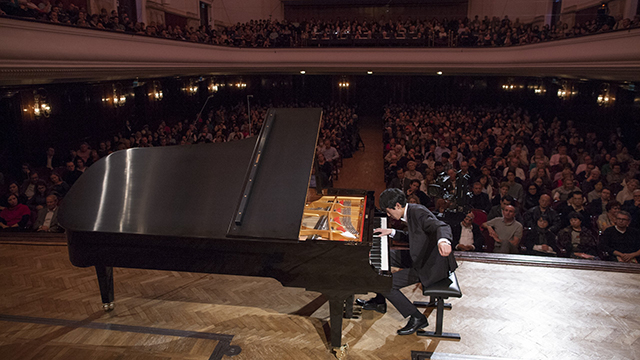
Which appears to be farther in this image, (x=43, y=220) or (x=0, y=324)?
(x=43, y=220)

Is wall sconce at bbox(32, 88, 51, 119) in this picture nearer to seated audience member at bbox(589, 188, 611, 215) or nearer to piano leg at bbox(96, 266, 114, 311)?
piano leg at bbox(96, 266, 114, 311)

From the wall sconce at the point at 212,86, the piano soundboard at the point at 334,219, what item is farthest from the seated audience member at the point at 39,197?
the wall sconce at the point at 212,86

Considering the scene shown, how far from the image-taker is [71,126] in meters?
10.5

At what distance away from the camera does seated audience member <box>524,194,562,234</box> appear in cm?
516

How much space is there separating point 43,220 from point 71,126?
558cm

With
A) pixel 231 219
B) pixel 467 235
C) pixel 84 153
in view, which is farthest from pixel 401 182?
pixel 84 153

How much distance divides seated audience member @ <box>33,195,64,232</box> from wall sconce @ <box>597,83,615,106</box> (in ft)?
41.1

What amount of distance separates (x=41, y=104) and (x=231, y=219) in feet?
29.2

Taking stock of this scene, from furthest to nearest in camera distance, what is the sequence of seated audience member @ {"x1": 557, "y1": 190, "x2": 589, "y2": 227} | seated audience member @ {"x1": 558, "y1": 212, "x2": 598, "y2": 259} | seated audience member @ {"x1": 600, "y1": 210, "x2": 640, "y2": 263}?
seated audience member @ {"x1": 557, "y1": 190, "x2": 589, "y2": 227}, seated audience member @ {"x1": 558, "y1": 212, "x2": 598, "y2": 259}, seated audience member @ {"x1": 600, "y1": 210, "x2": 640, "y2": 263}

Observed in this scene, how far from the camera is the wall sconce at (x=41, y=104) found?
942 centimetres

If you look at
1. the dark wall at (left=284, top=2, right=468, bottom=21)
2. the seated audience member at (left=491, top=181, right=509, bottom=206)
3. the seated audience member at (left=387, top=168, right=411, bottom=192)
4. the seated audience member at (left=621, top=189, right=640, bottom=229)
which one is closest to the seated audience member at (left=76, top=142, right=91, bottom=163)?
the seated audience member at (left=387, top=168, right=411, bottom=192)

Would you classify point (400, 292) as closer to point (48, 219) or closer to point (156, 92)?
point (48, 219)

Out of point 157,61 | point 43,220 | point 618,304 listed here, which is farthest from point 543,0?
point 43,220

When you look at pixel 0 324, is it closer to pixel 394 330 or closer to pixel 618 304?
pixel 394 330
